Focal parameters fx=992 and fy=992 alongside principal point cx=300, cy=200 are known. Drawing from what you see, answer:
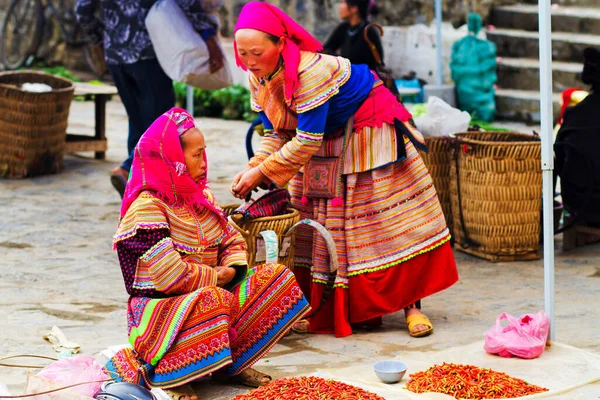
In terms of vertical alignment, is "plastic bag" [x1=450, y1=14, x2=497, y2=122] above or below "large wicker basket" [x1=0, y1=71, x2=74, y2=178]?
above

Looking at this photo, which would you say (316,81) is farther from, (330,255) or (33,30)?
(33,30)

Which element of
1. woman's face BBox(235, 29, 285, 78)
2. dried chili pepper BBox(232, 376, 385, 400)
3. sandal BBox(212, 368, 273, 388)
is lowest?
sandal BBox(212, 368, 273, 388)

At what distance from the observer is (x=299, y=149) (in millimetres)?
4207

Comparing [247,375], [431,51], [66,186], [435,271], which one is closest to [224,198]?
[66,186]

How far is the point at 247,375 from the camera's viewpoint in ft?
12.5

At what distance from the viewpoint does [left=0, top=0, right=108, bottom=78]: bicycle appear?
44.8ft

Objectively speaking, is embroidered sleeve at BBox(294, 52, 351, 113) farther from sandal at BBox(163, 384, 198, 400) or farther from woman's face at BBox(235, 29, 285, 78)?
sandal at BBox(163, 384, 198, 400)

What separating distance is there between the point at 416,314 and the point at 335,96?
1.08m

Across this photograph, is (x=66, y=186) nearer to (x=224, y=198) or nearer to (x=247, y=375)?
(x=224, y=198)

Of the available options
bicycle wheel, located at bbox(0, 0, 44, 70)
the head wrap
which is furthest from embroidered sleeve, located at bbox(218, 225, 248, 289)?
bicycle wheel, located at bbox(0, 0, 44, 70)

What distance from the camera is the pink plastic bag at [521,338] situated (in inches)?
157

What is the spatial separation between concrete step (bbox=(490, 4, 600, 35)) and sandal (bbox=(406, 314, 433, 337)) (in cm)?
675

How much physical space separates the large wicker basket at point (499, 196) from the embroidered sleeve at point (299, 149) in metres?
1.79

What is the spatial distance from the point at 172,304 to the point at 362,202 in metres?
1.19
